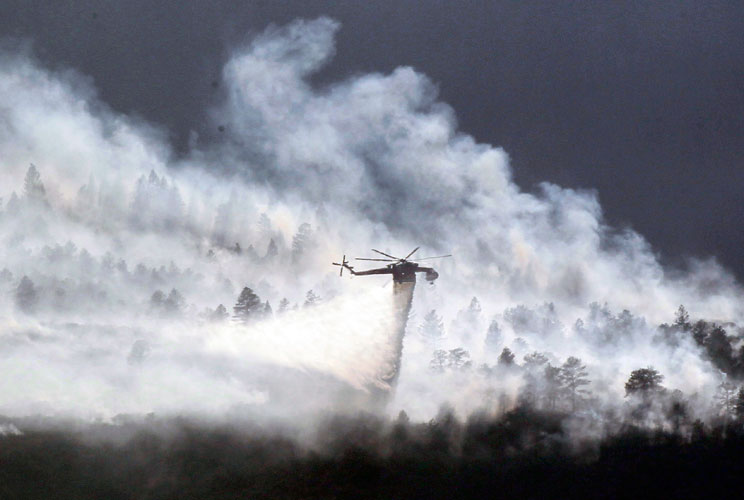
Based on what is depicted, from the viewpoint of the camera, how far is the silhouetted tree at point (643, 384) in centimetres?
19612

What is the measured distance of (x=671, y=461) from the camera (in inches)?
7210

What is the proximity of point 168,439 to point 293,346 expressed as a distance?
120 ft

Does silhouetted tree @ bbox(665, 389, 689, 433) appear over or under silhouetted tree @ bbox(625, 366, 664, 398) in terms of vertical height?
under

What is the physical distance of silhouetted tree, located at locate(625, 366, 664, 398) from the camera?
196125 mm

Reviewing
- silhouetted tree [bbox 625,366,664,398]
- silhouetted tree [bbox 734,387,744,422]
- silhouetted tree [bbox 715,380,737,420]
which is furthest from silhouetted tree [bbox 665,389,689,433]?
silhouetted tree [bbox 734,387,744,422]

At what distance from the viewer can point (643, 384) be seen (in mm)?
197125

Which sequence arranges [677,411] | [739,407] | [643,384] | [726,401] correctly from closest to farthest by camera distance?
[677,411], [739,407], [726,401], [643,384]

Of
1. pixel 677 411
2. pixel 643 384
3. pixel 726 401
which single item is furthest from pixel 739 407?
pixel 643 384

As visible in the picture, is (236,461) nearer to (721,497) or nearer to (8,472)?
(8,472)

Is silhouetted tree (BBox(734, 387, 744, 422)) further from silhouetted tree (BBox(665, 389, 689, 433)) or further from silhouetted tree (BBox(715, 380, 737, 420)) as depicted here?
silhouetted tree (BBox(665, 389, 689, 433))

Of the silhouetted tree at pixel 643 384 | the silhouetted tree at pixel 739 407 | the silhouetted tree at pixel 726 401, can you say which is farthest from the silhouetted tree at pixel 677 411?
the silhouetted tree at pixel 739 407

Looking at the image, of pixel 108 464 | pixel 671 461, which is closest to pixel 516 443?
pixel 671 461

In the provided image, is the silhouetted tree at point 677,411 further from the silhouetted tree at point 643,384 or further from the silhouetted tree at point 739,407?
Answer: the silhouetted tree at point 739,407

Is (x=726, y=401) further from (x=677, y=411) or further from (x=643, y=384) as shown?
(x=643, y=384)
